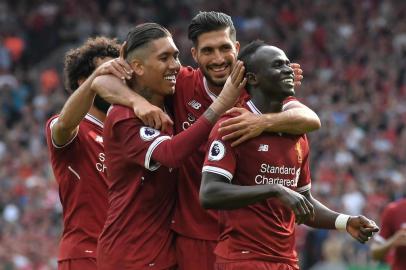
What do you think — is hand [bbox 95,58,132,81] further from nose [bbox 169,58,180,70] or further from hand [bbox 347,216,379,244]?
hand [bbox 347,216,379,244]

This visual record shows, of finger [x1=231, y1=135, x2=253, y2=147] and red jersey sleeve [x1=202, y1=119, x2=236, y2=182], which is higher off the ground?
finger [x1=231, y1=135, x2=253, y2=147]

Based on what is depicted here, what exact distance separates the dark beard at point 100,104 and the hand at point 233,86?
1.36 metres

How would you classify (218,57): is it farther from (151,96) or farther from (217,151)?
(217,151)

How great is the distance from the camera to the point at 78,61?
25.2 feet

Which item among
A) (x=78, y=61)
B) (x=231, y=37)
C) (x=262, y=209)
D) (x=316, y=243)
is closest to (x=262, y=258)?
(x=262, y=209)

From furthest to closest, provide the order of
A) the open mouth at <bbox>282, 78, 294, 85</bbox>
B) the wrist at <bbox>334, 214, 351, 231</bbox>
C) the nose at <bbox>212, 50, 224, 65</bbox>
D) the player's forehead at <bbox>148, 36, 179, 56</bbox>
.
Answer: the nose at <bbox>212, 50, 224, 65</bbox>, the player's forehead at <bbox>148, 36, 179, 56</bbox>, the wrist at <bbox>334, 214, 351, 231</bbox>, the open mouth at <bbox>282, 78, 294, 85</bbox>

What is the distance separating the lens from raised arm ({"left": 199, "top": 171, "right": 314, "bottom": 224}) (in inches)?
227

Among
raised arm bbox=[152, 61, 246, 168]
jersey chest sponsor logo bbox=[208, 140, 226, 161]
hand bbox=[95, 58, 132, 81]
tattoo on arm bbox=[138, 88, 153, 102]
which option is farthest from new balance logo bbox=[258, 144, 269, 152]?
A: hand bbox=[95, 58, 132, 81]

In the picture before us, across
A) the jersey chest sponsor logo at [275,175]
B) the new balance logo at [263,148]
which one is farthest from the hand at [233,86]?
the jersey chest sponsor logo at [275,175]

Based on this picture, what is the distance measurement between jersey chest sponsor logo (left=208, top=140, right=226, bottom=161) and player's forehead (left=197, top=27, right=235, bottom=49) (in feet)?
3.10

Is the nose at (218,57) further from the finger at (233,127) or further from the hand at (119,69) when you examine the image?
the finger at (233,127)

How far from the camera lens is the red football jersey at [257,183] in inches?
242

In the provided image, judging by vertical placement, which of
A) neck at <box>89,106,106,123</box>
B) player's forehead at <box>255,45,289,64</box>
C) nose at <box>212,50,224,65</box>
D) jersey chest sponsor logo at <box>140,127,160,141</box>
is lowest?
jersey chest sponsor logo at <box>140,127,160,141</box>

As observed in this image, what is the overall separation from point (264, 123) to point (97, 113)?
5.89 feet
